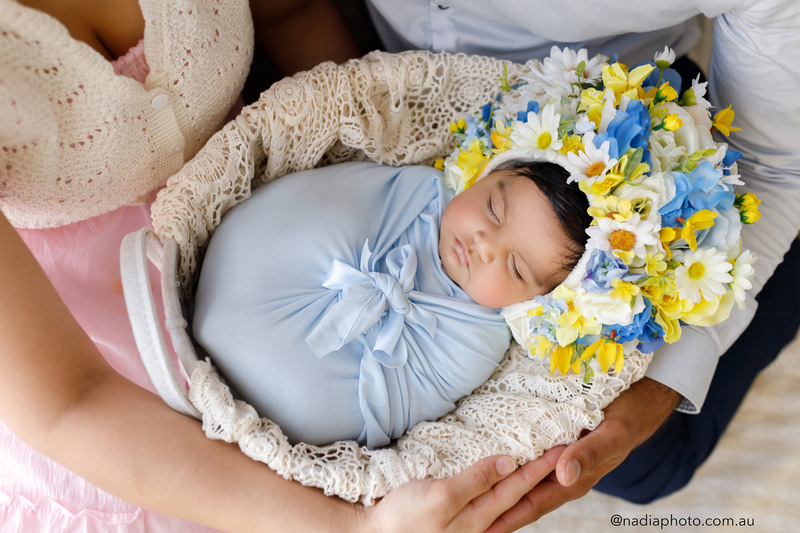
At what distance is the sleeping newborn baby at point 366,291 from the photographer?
99cm

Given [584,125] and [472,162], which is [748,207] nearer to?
[584,125]

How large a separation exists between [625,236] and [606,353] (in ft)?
0.72

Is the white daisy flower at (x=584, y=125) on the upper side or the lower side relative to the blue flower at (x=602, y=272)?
upper

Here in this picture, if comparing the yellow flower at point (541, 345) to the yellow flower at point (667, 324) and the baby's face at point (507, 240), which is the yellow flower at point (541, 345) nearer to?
the baby's face at point (507, 240)

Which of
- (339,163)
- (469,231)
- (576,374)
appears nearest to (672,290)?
(576,374)

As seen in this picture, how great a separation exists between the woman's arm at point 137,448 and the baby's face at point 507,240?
34cm

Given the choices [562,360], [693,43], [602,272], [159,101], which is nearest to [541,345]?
[562,360]

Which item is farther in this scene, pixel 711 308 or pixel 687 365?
pixel 687 365

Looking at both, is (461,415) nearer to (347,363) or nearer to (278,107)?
(347,363)

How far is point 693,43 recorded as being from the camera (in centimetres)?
147

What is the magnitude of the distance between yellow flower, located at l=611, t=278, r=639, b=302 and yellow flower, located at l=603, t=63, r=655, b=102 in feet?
1.04

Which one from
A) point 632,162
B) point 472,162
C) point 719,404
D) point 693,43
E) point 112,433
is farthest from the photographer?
point 719,404

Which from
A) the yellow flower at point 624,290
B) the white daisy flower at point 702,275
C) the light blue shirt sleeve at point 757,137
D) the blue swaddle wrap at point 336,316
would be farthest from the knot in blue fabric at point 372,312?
the light blue shirt sleeve at point 757,137

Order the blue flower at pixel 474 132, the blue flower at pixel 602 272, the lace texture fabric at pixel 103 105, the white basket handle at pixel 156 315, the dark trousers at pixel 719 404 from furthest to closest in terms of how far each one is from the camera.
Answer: the dark trousers at pixel 719 404 → the blue flower at pixel 474 132 → the blue flower at pixel 602 272 → the white basket handle at pixel 156 315 → the lace texture fabric at pixel 103 105
